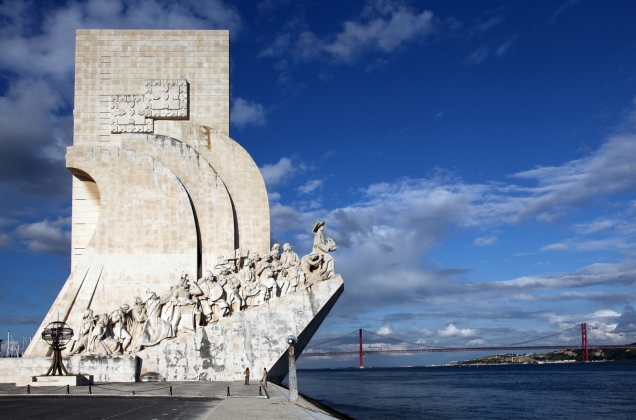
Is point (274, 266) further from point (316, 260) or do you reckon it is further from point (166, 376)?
point (166, 376)

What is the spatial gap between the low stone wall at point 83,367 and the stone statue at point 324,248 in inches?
168

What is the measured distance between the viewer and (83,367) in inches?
517

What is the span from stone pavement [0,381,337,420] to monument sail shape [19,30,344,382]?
1.26 meters

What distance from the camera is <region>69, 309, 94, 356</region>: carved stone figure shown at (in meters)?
13.9

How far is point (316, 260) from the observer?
47.5ft

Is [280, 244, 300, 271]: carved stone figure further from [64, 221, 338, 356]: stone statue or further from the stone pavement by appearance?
the stone pavement

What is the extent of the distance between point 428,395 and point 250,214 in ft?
37.8

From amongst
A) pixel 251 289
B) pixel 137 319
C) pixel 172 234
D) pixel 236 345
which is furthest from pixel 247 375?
pixel 172 234

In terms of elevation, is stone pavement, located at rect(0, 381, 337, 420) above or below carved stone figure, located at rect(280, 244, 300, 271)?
below

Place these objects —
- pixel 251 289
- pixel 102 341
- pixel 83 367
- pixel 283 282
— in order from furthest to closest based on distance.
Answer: pixel 283 282 < pixel 251 289 < pixel 102 341 < pixel 83 367

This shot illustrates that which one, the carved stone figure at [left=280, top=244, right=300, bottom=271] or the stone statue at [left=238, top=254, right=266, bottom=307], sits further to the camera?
the carved stone figure at [left=280, top=244, right=300, bottom=271]

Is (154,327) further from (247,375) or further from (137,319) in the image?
(247,375)

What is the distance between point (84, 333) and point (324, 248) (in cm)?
536

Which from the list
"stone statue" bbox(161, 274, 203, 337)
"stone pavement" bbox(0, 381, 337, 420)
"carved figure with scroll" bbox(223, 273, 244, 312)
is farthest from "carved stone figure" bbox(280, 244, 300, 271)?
"stone pavement" bbox(0, 381, 337, 420)
